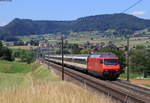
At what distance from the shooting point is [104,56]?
151ft

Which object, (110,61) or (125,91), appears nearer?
(125,91)

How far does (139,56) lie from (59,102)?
380ft

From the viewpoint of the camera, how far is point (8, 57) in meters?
165

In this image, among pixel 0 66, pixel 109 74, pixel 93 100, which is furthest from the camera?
pixel 0 66

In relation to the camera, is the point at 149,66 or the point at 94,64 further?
the point at 149,66

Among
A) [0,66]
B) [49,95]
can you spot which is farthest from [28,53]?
[49,95]

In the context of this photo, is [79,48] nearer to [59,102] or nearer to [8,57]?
[8,57]

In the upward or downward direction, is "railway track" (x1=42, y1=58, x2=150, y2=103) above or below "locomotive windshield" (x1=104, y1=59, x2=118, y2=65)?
below

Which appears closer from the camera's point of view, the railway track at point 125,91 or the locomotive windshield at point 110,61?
the railway track at point 125,91

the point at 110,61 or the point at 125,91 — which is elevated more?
the point at 110,61

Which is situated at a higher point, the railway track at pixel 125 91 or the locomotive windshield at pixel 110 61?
the locomotive windshield at pixel 110 61

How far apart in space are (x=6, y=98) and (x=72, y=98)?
2181mm

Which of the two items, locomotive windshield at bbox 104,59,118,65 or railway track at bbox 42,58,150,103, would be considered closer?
railway track at bbox 42,58,150,103

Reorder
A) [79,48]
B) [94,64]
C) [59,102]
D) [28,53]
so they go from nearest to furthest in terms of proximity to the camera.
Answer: [59,102], [94,64], [79,48], [28,53]
